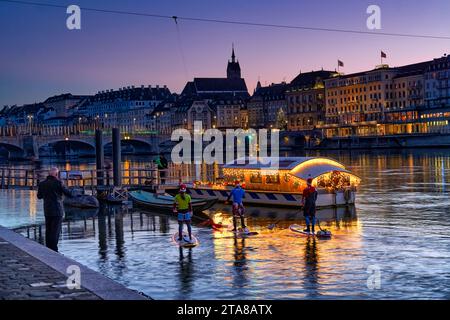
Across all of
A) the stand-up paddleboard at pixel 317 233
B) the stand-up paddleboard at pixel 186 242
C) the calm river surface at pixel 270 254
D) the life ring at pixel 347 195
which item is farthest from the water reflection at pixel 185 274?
the life ring at pixel 347 195

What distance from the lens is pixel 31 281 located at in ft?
43.4

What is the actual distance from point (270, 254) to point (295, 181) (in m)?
15.8

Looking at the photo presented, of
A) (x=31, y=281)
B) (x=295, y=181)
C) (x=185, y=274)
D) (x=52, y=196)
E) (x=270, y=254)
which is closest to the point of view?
(x=31, y=281)

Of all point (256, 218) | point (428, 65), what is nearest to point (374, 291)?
point (256, 218)

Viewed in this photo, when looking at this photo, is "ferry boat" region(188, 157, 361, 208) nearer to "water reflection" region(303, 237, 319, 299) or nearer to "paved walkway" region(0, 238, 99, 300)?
"water reflection" region(303, 237, 319, 299)

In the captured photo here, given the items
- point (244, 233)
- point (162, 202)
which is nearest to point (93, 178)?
point (162, 202)

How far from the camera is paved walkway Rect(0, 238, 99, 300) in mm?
12148

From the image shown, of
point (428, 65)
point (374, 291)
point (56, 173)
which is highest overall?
point (428, 65)

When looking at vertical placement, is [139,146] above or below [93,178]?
above

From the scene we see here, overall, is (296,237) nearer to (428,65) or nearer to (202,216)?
(202,216)

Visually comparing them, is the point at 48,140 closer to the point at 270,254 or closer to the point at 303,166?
the point at 303,166

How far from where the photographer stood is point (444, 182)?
177 ft

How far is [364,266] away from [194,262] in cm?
462
